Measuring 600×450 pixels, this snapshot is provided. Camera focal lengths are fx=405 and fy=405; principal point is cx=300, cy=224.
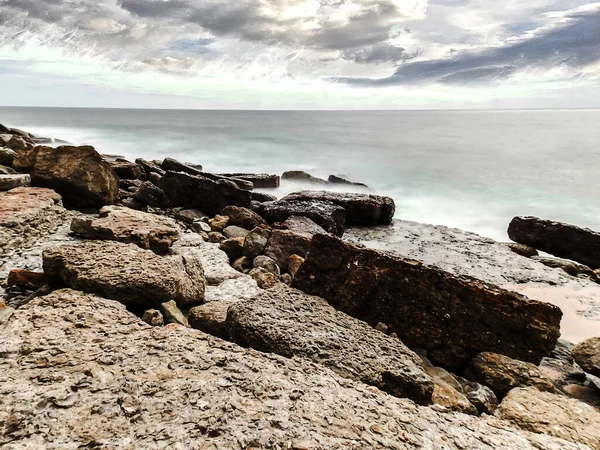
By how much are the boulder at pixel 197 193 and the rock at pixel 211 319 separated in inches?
166

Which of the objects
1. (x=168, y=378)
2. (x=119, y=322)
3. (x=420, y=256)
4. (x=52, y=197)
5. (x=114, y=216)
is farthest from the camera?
(x=420, y=256)

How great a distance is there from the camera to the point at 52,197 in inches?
166

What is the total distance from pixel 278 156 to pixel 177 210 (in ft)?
59.7

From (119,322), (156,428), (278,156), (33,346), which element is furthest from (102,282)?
(278,156)

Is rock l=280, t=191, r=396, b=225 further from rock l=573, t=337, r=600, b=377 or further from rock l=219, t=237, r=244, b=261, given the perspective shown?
rock l=573, t=337, r=600, b=377

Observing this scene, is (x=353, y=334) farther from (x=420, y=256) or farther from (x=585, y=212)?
(x=585, y=212)

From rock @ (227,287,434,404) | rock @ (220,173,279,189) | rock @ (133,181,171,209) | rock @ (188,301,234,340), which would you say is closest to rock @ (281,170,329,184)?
rock @ (220,173,279,189)

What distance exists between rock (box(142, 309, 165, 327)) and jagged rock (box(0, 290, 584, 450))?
0.37m

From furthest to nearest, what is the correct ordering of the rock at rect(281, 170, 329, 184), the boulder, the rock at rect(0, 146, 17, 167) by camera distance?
the rock at rect(281, 170, 329, 184) → the boulder → the rock at rect(0, 146, 17, 167)

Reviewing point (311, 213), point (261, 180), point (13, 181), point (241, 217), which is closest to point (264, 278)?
point (241, 217)

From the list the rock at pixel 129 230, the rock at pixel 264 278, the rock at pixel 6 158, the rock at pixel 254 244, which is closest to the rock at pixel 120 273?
the rock at pixel 129 230

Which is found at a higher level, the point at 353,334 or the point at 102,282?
the point at 102,282

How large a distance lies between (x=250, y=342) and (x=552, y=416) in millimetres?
1643

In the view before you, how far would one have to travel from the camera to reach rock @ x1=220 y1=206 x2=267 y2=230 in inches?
239
